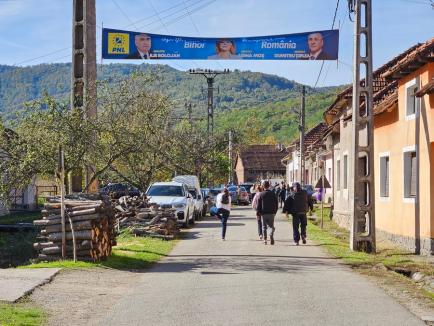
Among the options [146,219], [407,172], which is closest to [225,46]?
[146,219]

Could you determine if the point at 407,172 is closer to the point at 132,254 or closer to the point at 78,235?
the point at 132,254

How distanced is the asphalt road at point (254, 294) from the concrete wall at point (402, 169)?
2.79m

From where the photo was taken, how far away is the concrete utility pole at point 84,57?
18.4m

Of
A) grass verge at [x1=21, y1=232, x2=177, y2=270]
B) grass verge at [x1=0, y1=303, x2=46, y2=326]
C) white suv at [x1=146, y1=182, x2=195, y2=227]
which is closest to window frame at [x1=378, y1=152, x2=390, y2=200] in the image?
grass verge at [x1=21, y1=232, x2=177, y2=270]

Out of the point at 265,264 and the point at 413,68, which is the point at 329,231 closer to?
the point at 413,68

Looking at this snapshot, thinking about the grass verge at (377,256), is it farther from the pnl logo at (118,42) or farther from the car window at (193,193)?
the car window at (193,193)

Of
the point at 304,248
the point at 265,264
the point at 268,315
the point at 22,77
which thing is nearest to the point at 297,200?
the point at 304,248

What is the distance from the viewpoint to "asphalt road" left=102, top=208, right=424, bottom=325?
9375 mm

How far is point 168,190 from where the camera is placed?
98.4ft

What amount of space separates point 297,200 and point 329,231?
21.5 ft

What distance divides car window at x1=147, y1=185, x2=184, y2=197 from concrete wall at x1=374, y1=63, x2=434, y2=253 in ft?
29.9

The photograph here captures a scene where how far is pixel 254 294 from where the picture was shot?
1138cm

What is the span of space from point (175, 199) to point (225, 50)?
672cm

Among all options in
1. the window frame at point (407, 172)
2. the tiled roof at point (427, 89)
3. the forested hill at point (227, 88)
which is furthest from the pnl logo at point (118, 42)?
the forested hill at point (227, 88)
